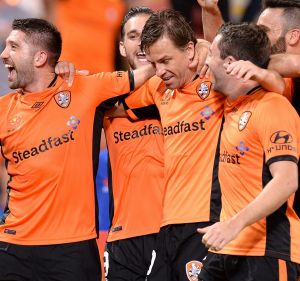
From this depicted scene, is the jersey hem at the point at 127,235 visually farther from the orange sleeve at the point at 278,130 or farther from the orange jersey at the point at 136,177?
the orange sleeve at the point at 278,130

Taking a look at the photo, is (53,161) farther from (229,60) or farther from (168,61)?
(229,60)

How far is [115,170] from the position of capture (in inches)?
271

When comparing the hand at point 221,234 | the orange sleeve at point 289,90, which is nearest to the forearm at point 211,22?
the orange sleeve at point 289,90

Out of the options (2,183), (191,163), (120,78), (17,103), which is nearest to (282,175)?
(191,163)

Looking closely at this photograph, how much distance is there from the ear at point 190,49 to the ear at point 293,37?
65 cm

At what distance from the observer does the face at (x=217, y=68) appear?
593 centimetres

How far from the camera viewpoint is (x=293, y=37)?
6.46 metres

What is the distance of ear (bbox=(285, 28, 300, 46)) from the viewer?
6.45 m

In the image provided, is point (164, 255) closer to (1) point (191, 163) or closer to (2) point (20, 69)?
(1) point (191, 163)

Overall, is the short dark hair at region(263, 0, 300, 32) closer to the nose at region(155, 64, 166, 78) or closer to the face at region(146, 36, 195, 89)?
the face at region(146, 36, 195, 89)

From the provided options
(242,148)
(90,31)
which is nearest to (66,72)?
(242,148)

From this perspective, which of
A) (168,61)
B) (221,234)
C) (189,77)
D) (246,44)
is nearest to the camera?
(221,234)

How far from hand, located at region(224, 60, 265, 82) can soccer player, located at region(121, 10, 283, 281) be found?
690mm

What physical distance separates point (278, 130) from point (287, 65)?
2.08 feet
